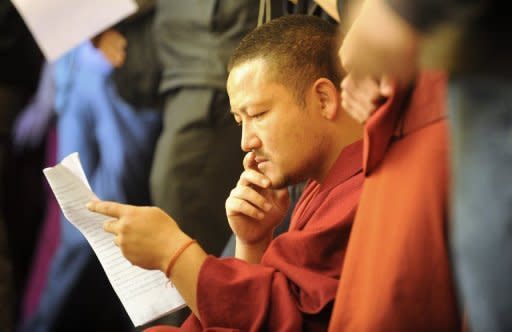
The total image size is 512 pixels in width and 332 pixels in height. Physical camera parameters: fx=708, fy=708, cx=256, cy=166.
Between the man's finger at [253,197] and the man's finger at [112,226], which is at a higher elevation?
the man's finger at [112,226]

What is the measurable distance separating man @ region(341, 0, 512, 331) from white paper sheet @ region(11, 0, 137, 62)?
139 centimetres

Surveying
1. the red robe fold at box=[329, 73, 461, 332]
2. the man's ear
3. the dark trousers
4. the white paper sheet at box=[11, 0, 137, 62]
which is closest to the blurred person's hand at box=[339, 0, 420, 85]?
the red robe fold at box=[329, 73, 461, 332]

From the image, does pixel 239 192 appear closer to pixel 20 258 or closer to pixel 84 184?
pixel 84 184

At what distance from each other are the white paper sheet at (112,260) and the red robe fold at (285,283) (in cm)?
26

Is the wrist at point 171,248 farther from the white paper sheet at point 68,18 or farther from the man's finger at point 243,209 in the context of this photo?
the white paper sheet at point 68,18

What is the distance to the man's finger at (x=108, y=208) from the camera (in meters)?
1.24


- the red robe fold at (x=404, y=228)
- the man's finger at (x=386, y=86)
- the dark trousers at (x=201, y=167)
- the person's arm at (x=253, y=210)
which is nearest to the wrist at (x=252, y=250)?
the person's arm at (x=253, y=210)

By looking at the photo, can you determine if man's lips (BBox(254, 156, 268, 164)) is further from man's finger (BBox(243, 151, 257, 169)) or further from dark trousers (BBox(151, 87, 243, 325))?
dark trousers (BBox(151, 87, 243, 325))

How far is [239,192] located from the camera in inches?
53.1

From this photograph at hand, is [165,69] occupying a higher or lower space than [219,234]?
higher

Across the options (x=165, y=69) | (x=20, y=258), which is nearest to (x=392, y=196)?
(x=165, y=69)

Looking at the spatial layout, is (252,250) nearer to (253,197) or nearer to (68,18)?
(253,197)

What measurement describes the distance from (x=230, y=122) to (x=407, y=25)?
1.15 metres

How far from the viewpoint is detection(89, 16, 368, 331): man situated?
1087 mm
